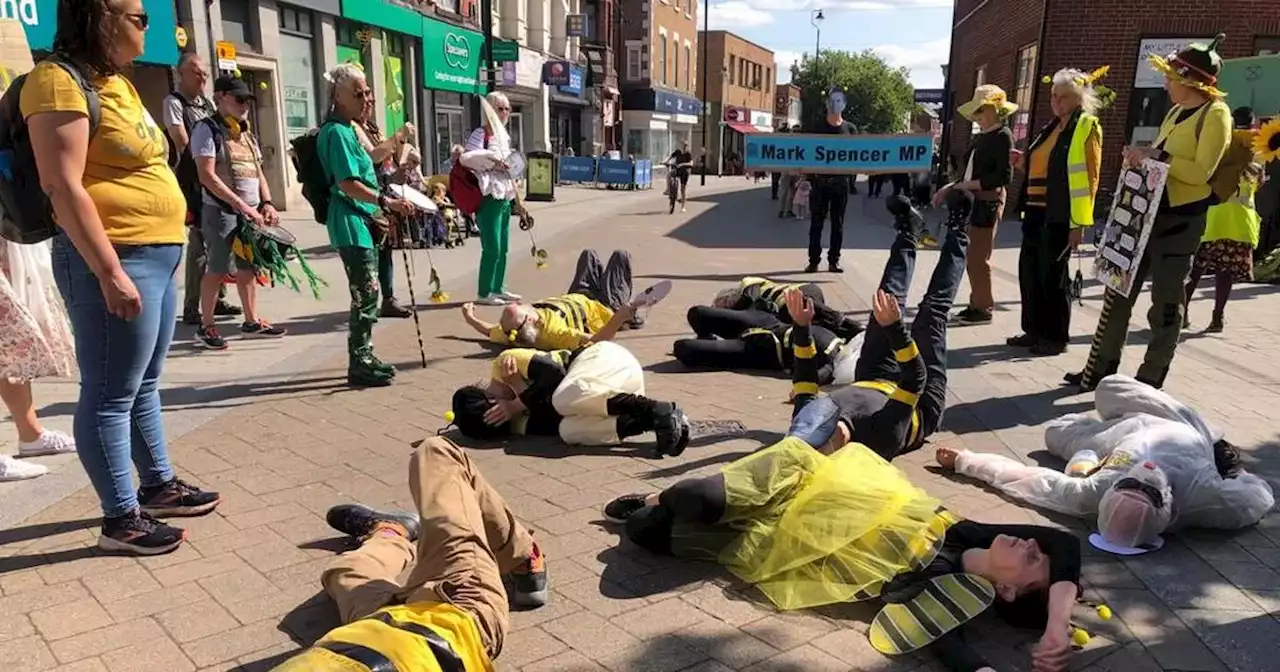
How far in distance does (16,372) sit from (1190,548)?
5058 millimetres

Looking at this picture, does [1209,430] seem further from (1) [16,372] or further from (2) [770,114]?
(2) [770,114]

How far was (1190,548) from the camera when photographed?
131 inches

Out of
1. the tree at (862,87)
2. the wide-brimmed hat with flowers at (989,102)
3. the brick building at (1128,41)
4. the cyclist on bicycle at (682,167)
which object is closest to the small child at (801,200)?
the cyclist on bicycle at (682,167)

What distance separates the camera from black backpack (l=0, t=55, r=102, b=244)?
267 cm

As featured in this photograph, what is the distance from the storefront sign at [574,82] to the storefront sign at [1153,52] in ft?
64.9

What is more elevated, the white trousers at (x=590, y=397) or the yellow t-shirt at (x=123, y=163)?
the yellow t-shirt at (x=123, y=163)

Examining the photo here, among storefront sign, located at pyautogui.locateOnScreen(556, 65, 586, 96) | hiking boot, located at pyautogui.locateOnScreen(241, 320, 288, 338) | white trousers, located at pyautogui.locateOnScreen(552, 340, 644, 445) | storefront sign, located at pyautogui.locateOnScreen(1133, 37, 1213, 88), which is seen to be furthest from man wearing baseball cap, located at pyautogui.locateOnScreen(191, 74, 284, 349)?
storefront sign, located at pyautogui.locateOnScreen(556, 65, 586, 96)

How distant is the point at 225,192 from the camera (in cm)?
579

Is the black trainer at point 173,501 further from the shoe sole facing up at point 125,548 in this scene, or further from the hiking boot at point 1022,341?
the hiking boot at point 1022,341

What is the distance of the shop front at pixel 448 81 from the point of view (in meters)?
21.8

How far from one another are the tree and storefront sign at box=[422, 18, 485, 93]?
41.8m

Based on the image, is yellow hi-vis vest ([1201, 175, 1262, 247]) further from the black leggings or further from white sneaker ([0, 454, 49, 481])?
white sneaker ([0, 454, 49, 481])

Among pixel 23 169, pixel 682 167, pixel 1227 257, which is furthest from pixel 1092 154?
pixel 682 167

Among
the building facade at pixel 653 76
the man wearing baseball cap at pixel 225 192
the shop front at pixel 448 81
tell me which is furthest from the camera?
the building facade at pixel 653 76
